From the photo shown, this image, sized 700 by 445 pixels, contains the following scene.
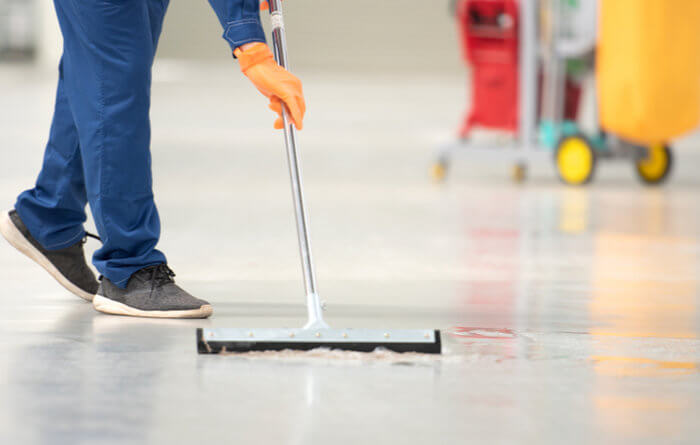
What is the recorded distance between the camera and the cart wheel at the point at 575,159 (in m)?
5.20

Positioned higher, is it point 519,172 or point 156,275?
point 519,172

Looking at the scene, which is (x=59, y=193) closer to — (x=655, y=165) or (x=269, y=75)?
(x=269, y=75)

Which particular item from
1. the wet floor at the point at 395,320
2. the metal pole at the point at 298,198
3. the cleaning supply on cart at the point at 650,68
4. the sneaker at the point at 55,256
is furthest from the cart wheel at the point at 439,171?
the metal pole at the point at 298,198

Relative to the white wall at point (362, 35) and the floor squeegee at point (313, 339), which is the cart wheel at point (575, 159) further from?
the white wall at point (362, 35)

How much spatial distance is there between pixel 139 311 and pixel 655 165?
377 centimetres

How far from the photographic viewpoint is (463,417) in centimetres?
155

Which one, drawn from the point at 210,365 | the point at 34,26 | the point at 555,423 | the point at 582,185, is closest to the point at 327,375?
the point at 210,365

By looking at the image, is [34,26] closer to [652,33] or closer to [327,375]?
[652,33]

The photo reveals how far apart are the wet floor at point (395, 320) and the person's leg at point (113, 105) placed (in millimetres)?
239

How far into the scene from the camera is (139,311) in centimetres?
220

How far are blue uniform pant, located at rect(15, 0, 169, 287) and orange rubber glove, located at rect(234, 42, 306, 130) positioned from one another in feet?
0.81

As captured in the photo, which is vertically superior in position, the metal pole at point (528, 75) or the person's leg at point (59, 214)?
the metal pole at point (528, 75)

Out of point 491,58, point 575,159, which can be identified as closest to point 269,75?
point 575,159

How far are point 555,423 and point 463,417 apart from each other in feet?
0.43
